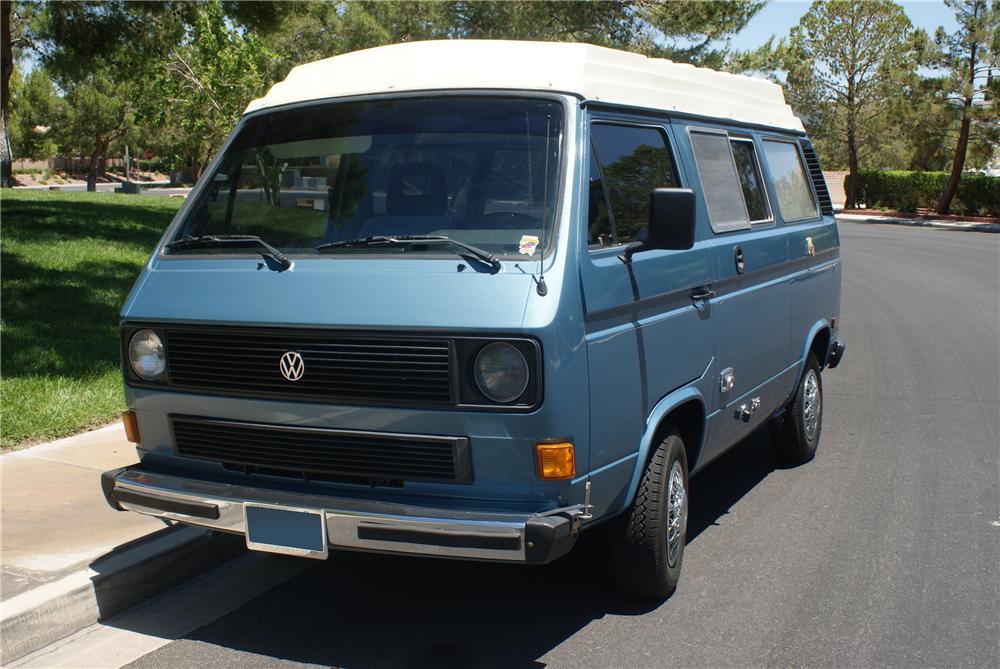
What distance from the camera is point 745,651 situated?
430 centimetres

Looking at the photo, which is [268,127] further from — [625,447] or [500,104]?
[625,447]

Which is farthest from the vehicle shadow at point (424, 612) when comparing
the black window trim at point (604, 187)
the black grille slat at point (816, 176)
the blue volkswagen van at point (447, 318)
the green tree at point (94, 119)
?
the green tree at point (94, 119)

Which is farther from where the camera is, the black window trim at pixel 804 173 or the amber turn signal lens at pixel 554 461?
the black window trim at pixel 804 173

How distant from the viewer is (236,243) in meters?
4.55

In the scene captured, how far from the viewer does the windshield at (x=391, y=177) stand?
430cm

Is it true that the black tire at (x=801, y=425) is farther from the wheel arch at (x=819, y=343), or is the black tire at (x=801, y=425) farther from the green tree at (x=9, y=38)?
the green tree at (x=9, y=38)

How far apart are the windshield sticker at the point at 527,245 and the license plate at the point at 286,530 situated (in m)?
1.27

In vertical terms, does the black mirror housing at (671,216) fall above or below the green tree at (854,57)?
below

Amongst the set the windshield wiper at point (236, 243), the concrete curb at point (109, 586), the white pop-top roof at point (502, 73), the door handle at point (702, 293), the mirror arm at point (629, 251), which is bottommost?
the concrete curb at point (109, 586)

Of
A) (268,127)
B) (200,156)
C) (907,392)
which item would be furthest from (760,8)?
(200,156)

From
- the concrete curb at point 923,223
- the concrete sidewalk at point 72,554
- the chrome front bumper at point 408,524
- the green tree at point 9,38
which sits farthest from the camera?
the concrete curb at point 923,223

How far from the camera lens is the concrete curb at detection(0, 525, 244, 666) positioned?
4203 millimetres

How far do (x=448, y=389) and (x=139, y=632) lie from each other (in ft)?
6.12

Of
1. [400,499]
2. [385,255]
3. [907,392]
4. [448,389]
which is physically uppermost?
[385,255]
